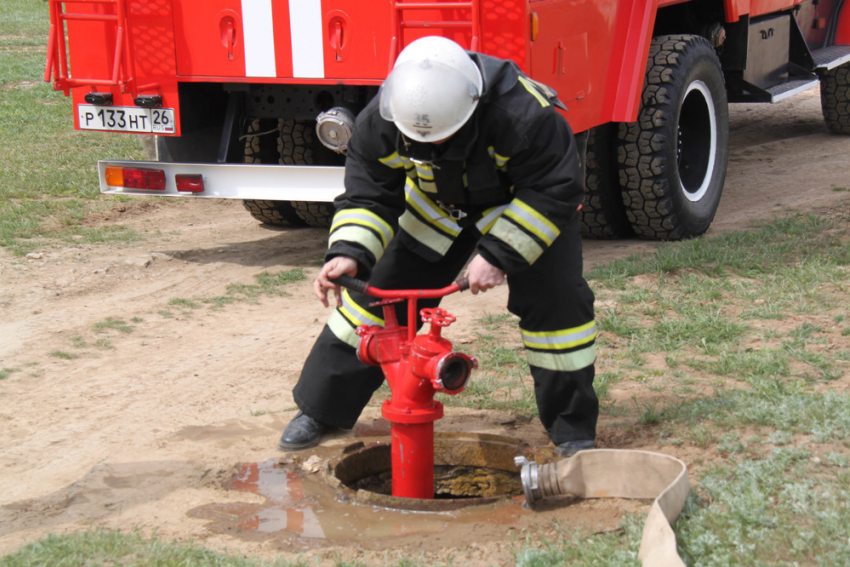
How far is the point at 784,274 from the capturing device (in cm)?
514

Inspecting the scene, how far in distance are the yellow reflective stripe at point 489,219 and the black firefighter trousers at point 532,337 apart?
191 mm

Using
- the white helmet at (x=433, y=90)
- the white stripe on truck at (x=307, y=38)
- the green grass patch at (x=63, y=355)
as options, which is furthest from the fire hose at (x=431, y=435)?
the white stripe on truck at (x=307, y=38)

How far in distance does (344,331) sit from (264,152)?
313 cm

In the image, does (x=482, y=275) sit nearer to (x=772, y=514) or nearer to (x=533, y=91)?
(x=533, y=91)

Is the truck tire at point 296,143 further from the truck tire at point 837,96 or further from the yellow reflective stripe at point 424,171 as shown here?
the truck tire at point 837,96

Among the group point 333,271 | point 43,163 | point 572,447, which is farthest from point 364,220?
point 43,163

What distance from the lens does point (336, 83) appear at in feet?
16.9

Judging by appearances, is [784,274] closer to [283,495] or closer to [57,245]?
[283,495]

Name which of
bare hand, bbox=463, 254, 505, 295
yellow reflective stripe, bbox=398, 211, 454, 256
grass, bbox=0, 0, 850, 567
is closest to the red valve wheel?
bare hand, bbox=463, 254, 505, 295

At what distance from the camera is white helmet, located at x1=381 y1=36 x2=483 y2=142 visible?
2645mm

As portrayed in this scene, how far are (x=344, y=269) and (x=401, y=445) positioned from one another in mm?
639

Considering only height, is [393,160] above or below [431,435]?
above

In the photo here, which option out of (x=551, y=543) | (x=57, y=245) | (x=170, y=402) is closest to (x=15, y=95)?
(x=57, y=245)

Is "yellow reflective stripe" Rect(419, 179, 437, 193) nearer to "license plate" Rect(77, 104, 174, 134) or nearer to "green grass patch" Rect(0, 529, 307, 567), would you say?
"green grass patch" Rect(0, 529, 307, 567)
